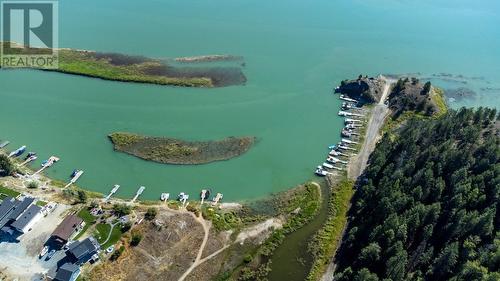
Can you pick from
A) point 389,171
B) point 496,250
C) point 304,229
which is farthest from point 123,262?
point 496,250

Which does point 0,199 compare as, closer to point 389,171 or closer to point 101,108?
point 101,108

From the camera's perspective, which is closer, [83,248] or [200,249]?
[83,248]

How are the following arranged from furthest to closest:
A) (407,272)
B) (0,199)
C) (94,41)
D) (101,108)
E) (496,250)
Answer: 1. (94,41)
2. (101,108)
3. (0,199)
4. (407,272)
5. (496,250)

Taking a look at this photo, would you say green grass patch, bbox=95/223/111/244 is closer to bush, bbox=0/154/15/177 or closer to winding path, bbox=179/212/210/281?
winding path, bbox=179/212/210/281

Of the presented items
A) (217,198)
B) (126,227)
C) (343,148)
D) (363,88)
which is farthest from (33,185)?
(363,88)

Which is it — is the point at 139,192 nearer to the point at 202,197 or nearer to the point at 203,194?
the point at 202,197

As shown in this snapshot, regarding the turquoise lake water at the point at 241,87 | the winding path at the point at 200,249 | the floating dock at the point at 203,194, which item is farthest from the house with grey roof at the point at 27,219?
the floating dock at the point at 203,194

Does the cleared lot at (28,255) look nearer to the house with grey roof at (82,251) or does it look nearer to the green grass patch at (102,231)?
the house with grey roof at (82,251)
